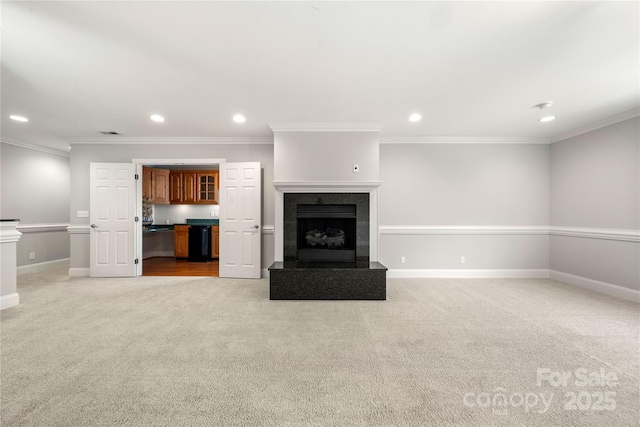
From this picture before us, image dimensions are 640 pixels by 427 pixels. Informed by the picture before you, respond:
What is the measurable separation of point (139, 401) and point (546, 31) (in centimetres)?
384

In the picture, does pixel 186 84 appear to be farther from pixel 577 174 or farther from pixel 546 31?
pixel 577 174

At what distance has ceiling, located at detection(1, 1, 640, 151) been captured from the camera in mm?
1839

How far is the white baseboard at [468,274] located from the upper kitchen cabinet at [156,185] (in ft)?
19.2

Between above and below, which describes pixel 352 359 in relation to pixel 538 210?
below

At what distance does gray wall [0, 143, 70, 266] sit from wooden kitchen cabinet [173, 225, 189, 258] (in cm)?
215

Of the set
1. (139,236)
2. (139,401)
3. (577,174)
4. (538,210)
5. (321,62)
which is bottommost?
(139,401)

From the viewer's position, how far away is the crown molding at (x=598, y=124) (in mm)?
3631

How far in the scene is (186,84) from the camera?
9.42 ft

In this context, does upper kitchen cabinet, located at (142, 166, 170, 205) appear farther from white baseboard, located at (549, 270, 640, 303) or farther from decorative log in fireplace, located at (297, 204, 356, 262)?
white baseboard, located at (549, 270, 640, 303)

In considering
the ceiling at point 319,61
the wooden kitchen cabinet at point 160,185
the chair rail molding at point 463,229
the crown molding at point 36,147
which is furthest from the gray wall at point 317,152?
the crown molding at point 36,147

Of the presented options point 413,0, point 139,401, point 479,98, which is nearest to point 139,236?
point 139,401

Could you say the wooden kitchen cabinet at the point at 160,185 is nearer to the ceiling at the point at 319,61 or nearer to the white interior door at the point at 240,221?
the ceiling at the point at 319,61

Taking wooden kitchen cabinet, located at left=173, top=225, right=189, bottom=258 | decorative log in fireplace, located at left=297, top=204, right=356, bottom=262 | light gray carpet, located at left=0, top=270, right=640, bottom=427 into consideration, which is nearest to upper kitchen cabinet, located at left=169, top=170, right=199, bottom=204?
wooden kitchen cabinet, located at left=173, top=225, right=189, bottom=258

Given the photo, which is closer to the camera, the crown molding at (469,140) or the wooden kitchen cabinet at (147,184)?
the crown molding at (469,140)
